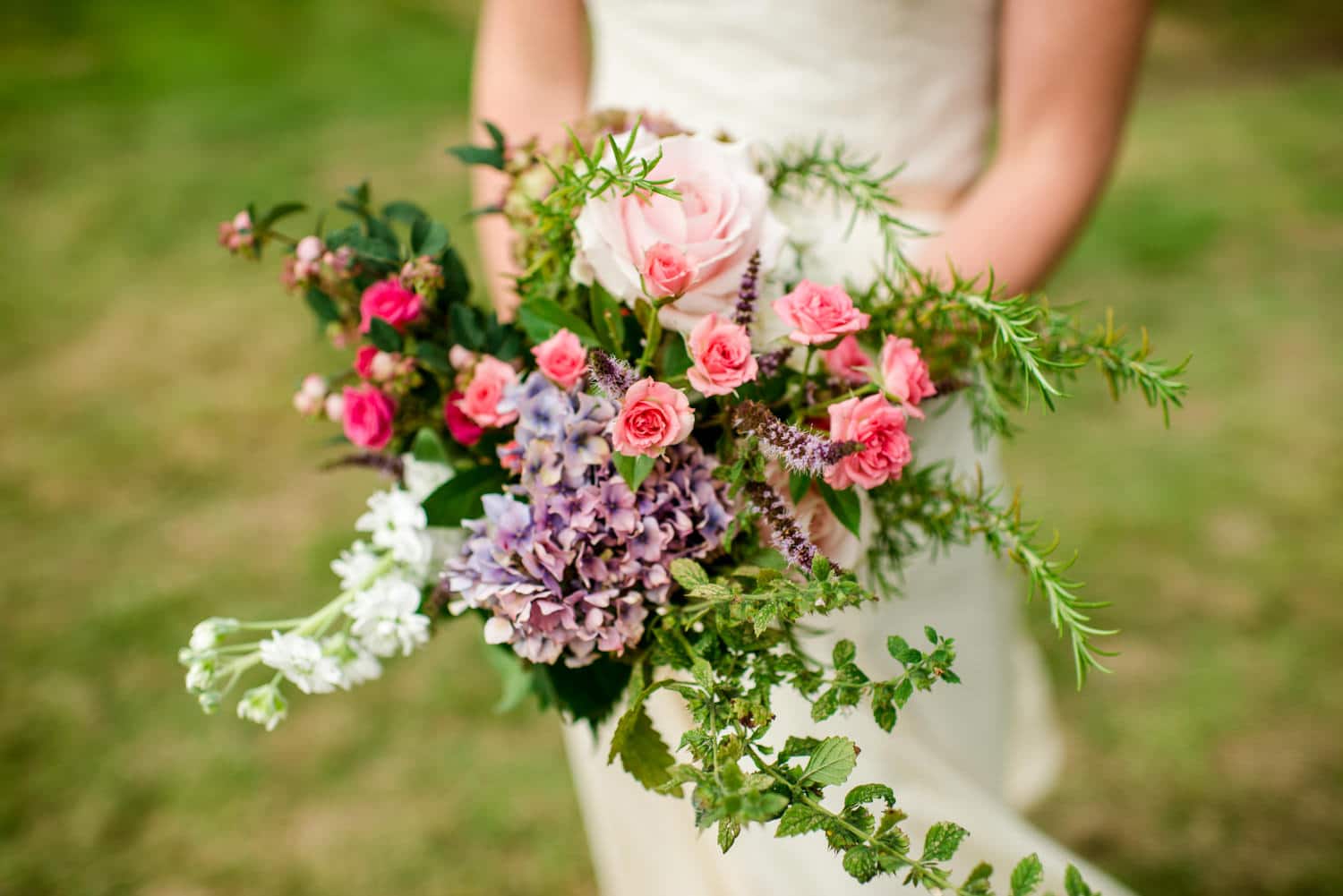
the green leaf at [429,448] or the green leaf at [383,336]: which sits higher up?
the green leaf at [383,336]

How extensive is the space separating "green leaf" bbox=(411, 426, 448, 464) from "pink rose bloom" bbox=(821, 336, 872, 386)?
0.41m

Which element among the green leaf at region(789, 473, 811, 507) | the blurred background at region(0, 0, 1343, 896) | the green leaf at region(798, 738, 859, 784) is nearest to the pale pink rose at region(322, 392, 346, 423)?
the blurred background at region(0, 0, 1343, 896)

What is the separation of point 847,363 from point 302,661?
585 mm

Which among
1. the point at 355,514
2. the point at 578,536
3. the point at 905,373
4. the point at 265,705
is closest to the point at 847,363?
the point at 905,373

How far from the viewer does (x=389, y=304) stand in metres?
1.00

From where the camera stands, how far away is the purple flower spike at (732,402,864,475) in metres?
0.84

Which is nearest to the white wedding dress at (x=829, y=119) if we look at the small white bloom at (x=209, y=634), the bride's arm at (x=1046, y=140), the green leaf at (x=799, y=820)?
the bride's arm at (x=1046, y=140)

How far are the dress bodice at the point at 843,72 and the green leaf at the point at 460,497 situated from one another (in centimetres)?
87

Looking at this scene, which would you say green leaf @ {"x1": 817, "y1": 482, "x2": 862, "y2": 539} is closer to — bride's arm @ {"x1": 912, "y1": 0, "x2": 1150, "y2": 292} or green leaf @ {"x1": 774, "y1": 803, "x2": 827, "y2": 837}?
green leaf @ {"x1": 774, "y1": 803, "x2": 827, "y2": 837}

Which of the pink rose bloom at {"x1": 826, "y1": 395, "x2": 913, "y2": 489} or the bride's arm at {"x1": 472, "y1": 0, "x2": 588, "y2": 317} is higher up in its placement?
the bride's arm at {"x1": 472, "y1": 0, "x2": 588, "y2": 317}

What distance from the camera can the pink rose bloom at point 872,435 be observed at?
0.87 meters

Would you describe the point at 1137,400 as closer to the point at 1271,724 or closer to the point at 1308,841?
the point at 1271,724

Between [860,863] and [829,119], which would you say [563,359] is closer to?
[860,863]

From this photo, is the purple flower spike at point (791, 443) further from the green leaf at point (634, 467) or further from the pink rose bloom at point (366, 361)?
the pink rose bloom at point (366, 361)
